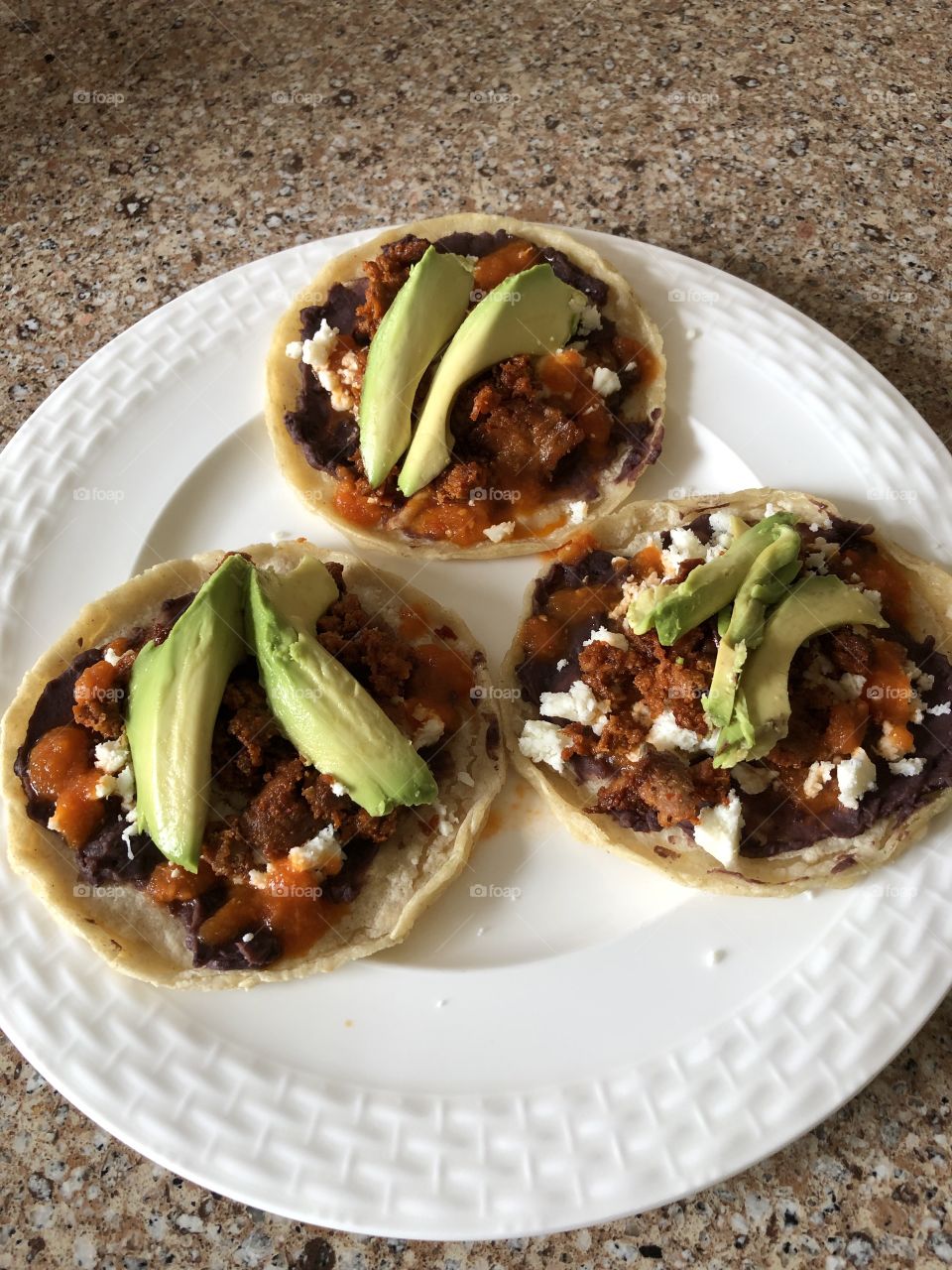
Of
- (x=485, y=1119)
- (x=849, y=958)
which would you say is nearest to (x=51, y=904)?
(x=485, y=1119)

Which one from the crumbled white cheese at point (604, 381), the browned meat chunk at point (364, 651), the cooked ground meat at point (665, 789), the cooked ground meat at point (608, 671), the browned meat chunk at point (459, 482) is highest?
the crumbled white cheese at point (604, 381)

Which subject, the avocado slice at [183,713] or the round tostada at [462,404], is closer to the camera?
the avocado slice at [183,713]

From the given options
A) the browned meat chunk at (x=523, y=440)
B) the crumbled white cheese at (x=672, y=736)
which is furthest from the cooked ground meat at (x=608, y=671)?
the browned meat chunk at (x=523, y=440)

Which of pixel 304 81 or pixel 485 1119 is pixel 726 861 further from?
pixel 304 81

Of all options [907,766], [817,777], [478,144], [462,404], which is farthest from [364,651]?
[478,144]

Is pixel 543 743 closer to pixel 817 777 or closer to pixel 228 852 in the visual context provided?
pixel 817 777

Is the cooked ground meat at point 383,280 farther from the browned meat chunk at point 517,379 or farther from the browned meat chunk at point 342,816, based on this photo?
the browned meat chunk at point 342,816

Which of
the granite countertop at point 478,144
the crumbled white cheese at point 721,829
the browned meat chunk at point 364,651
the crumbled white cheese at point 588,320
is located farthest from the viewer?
the granite countertop at point 478,144

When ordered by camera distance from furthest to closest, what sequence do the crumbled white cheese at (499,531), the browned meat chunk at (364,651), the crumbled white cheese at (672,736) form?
1. the crumbled white cheese at (499,531)
2. the browned meat chunk at (364,651)
3. the crumbled white cheese at (672,736)
